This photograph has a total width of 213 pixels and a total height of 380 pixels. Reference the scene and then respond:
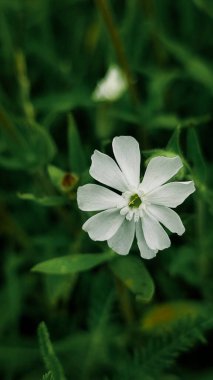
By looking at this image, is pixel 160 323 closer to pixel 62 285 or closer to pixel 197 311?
pixel 197 311

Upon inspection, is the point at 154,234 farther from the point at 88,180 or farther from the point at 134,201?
the point at 88,180

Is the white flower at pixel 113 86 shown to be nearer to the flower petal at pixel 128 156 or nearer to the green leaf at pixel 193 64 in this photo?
the green leaf at pixel 193 64

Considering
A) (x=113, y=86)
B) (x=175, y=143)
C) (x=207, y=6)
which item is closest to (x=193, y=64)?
(x=207, y=6)

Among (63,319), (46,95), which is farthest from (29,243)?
(46,95)

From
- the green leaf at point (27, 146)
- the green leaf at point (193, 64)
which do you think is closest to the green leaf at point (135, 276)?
the green leaf at point (27, 146)

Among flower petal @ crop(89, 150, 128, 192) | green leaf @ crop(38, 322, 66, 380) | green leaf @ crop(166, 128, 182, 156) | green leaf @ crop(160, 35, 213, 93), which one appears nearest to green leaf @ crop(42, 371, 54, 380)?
green leaf @ crop(38, 322, 66, 380)

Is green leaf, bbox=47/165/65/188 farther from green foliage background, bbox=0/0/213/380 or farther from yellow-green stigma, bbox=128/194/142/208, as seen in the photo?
yellow-green stigma, bbox=128/194/142/208
